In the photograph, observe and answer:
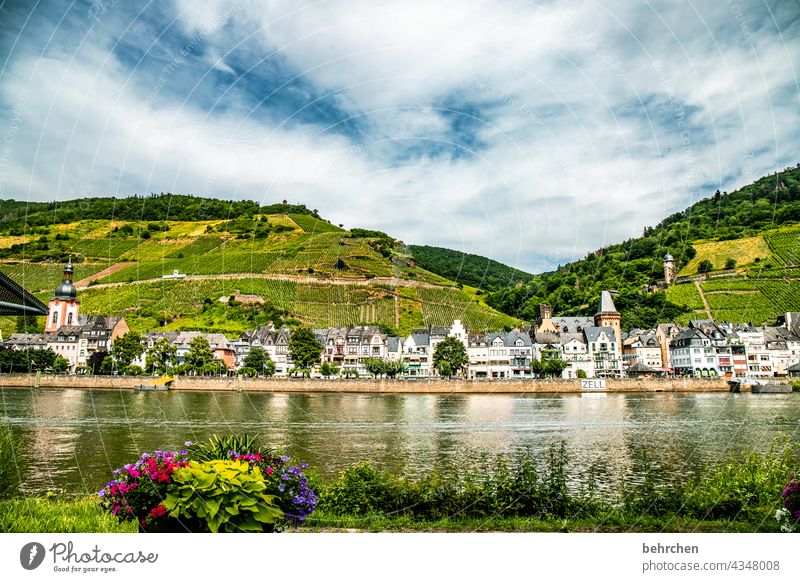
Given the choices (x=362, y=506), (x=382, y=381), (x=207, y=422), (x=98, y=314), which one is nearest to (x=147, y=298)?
(x=98, y=314)

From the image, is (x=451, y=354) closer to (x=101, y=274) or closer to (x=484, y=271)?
(x=484, y=271)

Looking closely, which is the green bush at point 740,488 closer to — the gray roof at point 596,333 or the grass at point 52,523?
the grass at point 52,523

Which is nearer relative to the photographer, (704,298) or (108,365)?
(108,365)

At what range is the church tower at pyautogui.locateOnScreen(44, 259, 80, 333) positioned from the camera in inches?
3081

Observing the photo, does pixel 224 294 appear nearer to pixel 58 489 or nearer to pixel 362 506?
pixel 58 489

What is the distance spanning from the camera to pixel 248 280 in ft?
322

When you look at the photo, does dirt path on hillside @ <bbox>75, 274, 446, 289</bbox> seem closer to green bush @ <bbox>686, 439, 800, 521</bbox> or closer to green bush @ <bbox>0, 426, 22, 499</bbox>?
green bush @ <bbox>0, 426, 22, 499</bbox>

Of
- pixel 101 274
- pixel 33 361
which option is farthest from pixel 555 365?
pixel 101 274

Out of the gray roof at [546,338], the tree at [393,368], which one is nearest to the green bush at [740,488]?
the tree at [393,368]

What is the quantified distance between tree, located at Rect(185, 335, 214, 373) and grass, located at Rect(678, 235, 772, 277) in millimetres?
66894

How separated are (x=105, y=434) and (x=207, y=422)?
5280 mm

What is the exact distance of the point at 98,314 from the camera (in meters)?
85.4

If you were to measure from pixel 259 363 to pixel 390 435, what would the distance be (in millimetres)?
49374

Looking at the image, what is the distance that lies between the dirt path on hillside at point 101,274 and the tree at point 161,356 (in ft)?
126
